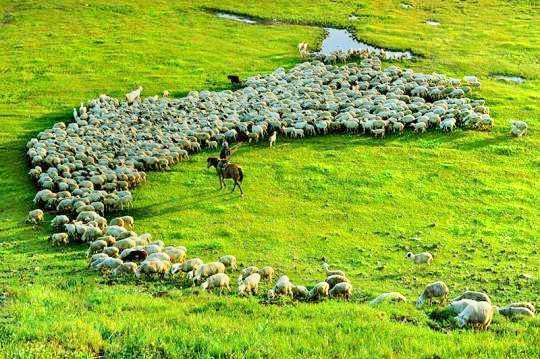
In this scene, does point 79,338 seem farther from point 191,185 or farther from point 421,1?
point 421,1

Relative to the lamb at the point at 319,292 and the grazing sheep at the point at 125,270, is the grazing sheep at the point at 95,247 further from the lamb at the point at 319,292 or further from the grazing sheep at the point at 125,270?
the lamb at the point at 319,292

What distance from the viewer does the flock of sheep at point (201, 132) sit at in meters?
16.0

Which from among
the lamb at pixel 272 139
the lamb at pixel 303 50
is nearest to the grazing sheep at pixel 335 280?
the lamb at pixel 272 139

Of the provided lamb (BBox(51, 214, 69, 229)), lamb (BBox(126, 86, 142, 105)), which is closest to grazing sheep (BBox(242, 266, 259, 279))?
lamb (BBox(51, 214, 69, 229))

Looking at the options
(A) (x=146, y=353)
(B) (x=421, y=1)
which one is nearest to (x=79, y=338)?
(A) (x=146, y=353)

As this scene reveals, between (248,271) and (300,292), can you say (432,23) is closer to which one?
(248,271)

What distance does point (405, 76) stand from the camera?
32688 millimetres

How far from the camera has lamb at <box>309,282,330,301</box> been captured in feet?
47.5

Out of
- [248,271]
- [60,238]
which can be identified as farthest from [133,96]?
[248,271]

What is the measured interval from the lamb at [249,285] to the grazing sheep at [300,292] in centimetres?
90

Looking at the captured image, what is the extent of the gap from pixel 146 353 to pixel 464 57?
34.0 meters

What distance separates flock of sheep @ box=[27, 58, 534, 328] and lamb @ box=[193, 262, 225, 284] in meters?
0.02

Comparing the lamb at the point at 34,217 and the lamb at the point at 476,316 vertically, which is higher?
the lamb at the point at 476,316

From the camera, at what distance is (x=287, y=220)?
20.2m
